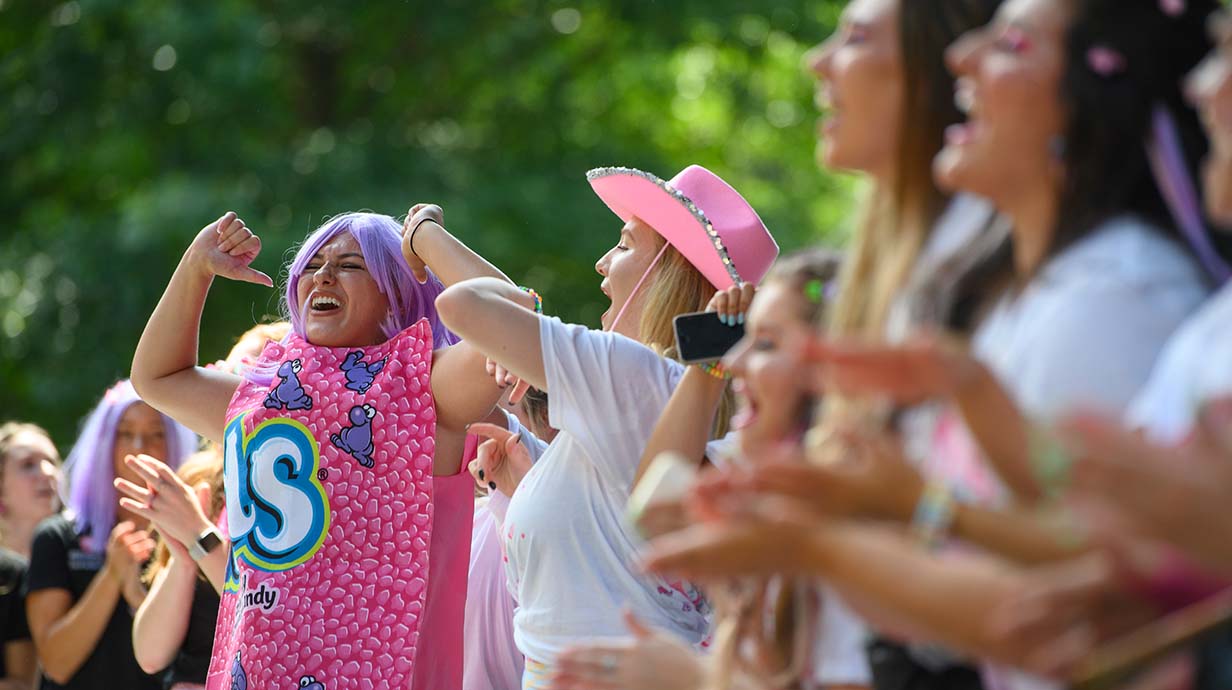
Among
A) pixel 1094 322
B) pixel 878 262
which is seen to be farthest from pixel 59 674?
pixel 1094 322

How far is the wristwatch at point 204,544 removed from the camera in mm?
3943

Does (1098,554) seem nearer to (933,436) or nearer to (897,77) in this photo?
(933,436)

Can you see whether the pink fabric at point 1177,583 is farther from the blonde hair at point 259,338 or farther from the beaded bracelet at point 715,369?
the blonde hair at point 259,338

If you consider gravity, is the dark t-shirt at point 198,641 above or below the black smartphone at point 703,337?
below

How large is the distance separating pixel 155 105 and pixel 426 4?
1.89 meters

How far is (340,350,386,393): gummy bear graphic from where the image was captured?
3.48 metres

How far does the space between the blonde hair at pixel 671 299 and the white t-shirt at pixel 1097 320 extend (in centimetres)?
147

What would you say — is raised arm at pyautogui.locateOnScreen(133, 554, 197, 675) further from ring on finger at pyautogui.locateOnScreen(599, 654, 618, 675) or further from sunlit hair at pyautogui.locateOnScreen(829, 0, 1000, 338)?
sunlit hair at pyautogui.locateOnScreen(829, 0, 1000, 338)

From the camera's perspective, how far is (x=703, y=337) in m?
2.69

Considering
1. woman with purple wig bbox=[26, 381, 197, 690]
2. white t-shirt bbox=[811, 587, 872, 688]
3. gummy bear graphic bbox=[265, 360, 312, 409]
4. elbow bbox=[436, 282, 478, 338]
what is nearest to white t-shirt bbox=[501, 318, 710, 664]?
elbow bbox=[436, 282, 478, 338]

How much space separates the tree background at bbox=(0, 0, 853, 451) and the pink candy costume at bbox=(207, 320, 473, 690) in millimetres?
5941

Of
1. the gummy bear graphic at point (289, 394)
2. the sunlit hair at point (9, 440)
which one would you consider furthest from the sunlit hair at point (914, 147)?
the sunlit hair at point (9, 440)

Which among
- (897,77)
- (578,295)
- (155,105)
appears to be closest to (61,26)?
(155,105)

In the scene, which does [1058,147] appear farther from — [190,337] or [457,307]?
[190,337]
